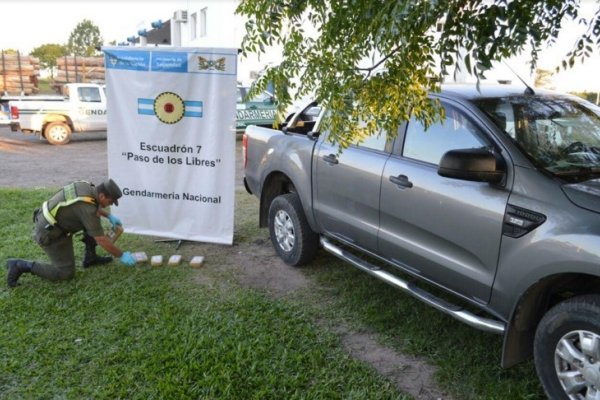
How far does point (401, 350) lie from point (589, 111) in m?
2.20

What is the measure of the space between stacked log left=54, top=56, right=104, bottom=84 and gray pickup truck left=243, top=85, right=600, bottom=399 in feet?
66.8

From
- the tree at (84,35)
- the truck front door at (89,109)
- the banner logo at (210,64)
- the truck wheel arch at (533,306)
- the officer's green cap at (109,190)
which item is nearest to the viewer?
the truck wheel arch at (533,306)

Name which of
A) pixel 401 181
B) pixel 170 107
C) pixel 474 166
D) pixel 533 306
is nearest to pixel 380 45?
pixel 474 166

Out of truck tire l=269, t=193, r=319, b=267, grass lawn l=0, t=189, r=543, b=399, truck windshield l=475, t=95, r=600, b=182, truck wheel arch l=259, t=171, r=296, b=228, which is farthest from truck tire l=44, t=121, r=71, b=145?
truck windshield l=475, t=95, r=600, b=182

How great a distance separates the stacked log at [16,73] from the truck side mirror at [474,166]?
67.6 feet

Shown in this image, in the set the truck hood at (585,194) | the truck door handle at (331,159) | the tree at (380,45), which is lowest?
the truck door handle at (331,159)

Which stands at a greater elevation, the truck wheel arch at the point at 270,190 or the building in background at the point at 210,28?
the building in background at the point at 210,28

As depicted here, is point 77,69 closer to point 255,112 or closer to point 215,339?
point 255,112

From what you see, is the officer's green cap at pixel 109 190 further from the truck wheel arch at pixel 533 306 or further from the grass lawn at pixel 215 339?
the truck wheel arch at pixel 533 306

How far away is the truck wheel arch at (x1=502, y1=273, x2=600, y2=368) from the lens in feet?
9.29

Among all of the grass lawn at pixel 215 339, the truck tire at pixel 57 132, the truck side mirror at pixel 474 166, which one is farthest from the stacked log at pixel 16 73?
the truck side mirror at pixel 474 166

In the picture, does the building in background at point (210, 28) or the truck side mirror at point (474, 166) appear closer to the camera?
the truck side mirror at point (474, 166)

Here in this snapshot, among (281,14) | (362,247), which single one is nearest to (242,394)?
(362,247)

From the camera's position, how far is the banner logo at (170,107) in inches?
216
